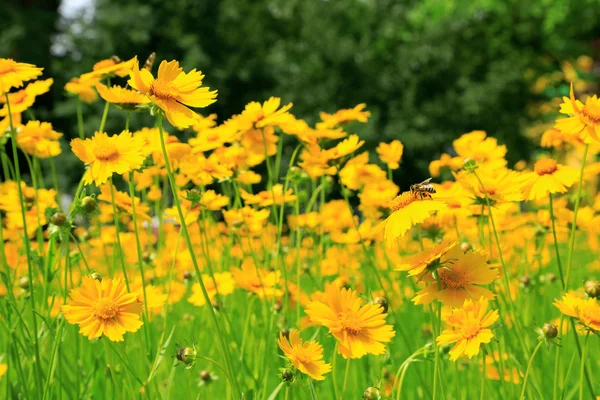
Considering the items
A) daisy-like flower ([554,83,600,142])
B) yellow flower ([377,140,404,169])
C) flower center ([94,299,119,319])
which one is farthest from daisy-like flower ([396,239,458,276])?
yellow flower ([377,140,404,169])

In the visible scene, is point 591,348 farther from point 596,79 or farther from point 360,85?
point 596,79

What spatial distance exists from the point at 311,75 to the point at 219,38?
1.74 m

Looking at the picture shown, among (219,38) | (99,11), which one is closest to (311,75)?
(219,38)

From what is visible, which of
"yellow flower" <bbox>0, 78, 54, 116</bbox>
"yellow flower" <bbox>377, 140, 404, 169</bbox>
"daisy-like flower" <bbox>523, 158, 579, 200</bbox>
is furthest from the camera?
"yellow flower" <bbox>377, 140, 404, 169</bbox>

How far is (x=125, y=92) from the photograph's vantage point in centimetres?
126

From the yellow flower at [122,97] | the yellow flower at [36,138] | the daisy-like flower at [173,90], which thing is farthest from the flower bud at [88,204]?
the yellow flower at [36,138]

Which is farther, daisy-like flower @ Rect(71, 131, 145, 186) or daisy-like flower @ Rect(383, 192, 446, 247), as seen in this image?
daisy-like flower @ Rect(71, 131, 145, 186)

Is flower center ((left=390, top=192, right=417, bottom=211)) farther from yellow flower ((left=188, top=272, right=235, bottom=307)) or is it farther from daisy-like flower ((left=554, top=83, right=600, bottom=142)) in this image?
yellow flower ((left=188, top=272, right=235, bottom=307))

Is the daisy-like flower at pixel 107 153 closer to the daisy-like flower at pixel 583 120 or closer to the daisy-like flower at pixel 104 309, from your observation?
the daisy-like flower at pixel 104 309

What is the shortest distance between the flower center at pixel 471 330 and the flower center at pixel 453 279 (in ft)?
0.25

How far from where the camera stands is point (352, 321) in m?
0.95

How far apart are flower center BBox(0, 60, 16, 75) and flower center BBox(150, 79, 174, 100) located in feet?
1.20

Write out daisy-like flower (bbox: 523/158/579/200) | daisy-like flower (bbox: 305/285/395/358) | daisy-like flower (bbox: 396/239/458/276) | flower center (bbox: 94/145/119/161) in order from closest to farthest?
daisy-like flower (bbox: 396/239/458/276)
daisy-like flower (bbox: 305/285/395/358)
flower center (bbox: 94/145/119/161)
daisy-like flower (bbox: 523/158/579/200)

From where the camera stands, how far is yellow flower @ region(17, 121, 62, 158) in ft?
5.17
